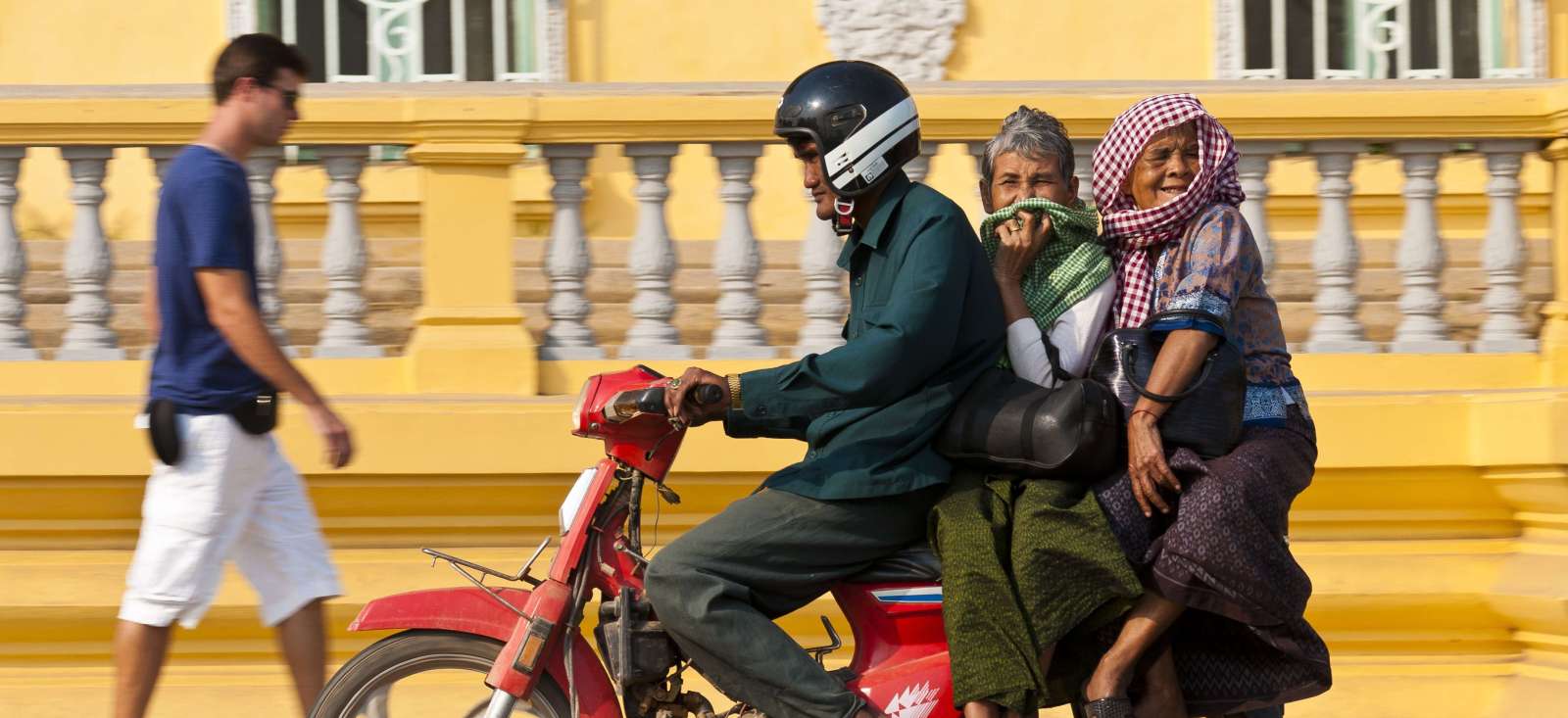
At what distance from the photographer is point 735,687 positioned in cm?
336

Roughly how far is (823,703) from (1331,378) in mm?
2286

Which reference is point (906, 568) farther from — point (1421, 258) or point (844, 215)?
point (1421, 258)

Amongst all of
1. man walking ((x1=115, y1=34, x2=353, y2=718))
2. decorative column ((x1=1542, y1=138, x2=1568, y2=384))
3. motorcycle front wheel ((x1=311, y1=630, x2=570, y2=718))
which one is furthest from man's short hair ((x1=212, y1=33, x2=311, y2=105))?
decorative column ((x1=1542, y1=138, x2=1568, y2=384))

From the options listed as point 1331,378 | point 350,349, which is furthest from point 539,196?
point 1331,378

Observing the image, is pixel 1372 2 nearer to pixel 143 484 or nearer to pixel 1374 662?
pixel 1374 662

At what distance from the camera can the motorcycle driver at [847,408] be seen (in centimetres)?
319

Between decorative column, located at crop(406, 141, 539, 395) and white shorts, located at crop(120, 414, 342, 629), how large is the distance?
93 centimetres

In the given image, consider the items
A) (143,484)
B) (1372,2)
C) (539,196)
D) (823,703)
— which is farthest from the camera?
(1372,2)

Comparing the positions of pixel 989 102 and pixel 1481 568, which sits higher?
pixel 989 102

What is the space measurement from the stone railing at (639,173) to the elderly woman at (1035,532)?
1.51 meters

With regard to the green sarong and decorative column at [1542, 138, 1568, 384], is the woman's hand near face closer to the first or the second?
the green sarong

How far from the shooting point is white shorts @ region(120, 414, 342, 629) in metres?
3.92

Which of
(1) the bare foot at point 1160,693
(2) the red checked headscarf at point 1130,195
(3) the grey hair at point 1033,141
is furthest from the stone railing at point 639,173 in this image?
(1) the bare foot at point 1160,693

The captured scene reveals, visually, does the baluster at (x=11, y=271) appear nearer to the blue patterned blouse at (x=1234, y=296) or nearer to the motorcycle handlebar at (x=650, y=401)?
the motorcycle handlebar at (x=650, y=401)
